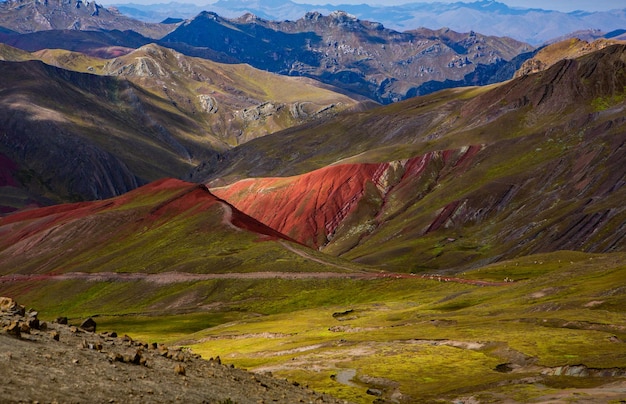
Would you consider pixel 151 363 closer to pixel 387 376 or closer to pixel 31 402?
pixel 31 402

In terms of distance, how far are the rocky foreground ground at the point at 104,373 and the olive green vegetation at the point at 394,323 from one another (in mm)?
14610

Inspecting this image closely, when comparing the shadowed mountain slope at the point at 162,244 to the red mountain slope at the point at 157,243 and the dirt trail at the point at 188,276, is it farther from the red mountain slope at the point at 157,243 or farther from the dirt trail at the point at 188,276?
the dirt trail at the point at 188,276

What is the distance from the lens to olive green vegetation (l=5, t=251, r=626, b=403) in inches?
2532

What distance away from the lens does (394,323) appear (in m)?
98.4

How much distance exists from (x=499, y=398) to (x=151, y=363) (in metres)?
26.4

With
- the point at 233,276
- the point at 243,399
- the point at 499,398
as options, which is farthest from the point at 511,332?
the point at 233,276

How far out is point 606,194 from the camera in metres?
200

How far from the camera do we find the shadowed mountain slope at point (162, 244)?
6245 inches

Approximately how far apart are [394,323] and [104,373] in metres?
66.3

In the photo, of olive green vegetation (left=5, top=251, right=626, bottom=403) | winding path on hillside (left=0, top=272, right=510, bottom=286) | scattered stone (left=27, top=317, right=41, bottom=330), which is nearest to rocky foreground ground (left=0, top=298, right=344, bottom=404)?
scattered stone (left=27, top=317, right=41, bottom=330)

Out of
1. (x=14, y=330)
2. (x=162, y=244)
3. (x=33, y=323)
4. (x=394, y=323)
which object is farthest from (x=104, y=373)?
(x=162, y=244)

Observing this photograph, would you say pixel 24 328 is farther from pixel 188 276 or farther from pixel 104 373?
pixel 188 276

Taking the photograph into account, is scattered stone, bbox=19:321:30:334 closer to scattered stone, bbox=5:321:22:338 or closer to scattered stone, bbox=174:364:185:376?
scattered stone, bbox=5:321:22:338

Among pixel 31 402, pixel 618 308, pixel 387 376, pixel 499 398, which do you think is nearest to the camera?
pixel 31 402
